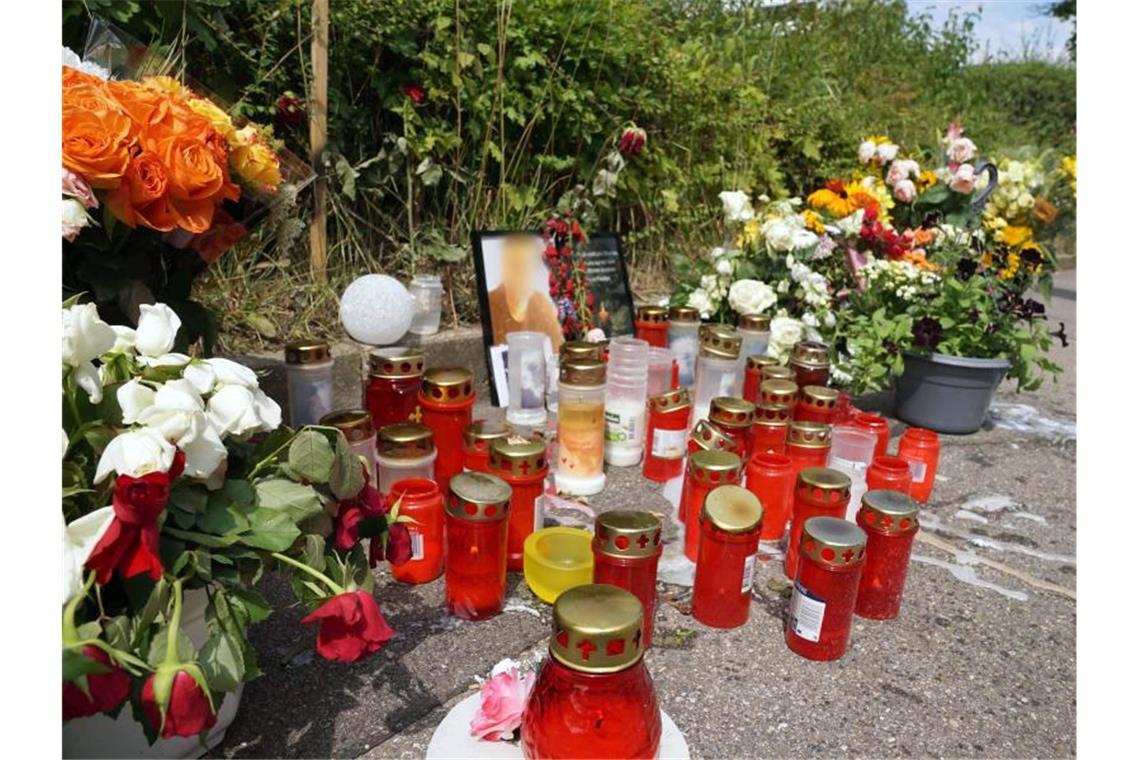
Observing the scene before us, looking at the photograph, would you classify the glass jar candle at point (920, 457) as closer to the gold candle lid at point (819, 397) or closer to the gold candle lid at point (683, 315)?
the gold candle lid at point (819, 397)

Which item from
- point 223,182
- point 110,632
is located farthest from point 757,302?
point 110,632

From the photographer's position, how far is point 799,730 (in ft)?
4.39

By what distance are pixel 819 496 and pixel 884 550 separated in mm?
170

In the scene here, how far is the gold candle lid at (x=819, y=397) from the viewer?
226cm

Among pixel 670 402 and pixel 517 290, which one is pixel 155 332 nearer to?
pixel 670 402

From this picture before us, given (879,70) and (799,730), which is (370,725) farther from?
(879,70)

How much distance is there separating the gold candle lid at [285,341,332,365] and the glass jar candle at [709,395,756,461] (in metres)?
1.09

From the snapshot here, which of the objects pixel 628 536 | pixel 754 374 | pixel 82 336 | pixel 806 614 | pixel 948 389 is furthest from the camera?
pixel 948 389

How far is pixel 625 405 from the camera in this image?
2.35m

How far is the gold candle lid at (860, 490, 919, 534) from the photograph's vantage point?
162 cm

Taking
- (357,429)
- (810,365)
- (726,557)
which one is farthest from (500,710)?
(810,365)

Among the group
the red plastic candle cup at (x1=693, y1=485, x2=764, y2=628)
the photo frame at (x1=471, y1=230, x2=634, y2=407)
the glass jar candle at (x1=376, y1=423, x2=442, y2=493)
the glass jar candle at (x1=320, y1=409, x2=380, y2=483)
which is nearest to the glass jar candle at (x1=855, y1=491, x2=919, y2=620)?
the red plastic candle cup at (x1=693, y1=485, x2=764, y2=628)

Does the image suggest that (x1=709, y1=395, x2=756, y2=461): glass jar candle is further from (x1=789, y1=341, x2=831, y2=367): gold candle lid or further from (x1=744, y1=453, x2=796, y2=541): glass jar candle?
(x1=789, y1=341, x2=831, y2=367): gold candle lid

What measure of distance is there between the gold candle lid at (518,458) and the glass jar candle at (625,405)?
0.65 meters
